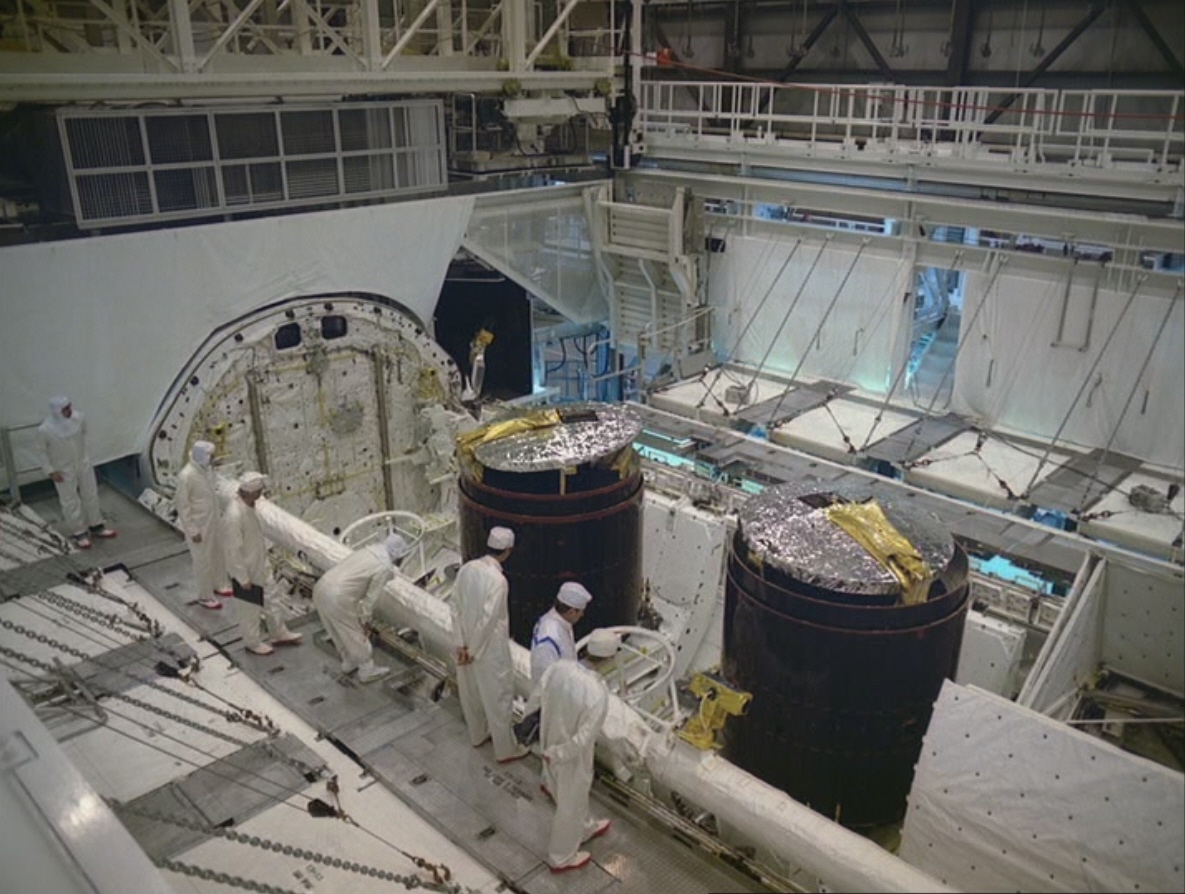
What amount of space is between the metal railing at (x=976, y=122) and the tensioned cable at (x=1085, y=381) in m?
1.10

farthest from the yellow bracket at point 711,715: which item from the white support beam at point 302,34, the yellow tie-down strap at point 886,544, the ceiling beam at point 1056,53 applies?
the ceiling beam at point 1056,53

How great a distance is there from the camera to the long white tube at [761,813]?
367cm

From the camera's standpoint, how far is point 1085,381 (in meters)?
9.22

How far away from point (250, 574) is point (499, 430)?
179 cm

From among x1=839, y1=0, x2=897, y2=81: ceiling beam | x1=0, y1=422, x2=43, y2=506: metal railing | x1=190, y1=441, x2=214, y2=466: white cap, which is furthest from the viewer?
x1=839, y1=0, x2=897, y2=81: ceiling beam

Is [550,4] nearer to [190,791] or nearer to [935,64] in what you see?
[935,64]

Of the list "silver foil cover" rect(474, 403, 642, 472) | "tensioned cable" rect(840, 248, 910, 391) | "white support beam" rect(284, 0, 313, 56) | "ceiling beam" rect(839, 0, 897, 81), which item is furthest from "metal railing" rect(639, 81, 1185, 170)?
"silver foil cover" rect(474, 403, 642, 472)

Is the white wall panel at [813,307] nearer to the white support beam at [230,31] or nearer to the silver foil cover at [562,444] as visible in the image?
the silver foil cover at [562,444]

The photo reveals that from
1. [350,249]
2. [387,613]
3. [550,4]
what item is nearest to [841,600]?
[387,613]

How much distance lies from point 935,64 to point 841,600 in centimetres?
957

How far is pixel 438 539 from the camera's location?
911 centimetres

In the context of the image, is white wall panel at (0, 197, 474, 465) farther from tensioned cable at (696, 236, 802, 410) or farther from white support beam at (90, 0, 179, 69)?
tensioned cable at (696, 236, 802, 410)

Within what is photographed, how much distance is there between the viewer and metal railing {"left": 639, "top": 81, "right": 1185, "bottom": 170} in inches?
335

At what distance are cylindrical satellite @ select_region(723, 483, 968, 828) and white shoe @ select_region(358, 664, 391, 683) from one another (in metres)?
2.12
